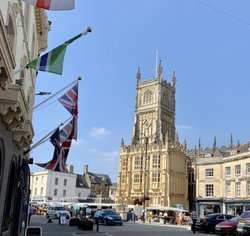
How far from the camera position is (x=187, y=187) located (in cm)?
9106

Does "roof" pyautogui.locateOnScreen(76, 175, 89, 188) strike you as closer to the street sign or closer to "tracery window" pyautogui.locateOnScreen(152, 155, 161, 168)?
"tracery window" pyautogui.locateOnScreen(152, 155, 161, 168)

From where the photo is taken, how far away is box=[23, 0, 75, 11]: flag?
7.73 meters

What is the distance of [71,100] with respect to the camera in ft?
50.8

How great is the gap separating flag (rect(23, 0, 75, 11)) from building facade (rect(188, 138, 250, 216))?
49785mm

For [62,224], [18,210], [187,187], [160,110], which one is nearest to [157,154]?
[187,187]

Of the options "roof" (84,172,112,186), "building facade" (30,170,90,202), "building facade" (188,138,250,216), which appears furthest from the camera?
"roof" (84,172,112,186)

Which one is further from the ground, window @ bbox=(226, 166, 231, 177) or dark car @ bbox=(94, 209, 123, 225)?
window @ bbox=(226, 166, 231, 177)

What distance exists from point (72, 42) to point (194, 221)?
76.9ft

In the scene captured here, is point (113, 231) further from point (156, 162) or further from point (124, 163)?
point (124, 163)

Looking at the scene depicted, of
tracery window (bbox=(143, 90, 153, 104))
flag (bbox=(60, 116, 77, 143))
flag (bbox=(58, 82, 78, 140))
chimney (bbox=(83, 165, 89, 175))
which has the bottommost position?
flag (bbox=(60, 116, 77, 143))

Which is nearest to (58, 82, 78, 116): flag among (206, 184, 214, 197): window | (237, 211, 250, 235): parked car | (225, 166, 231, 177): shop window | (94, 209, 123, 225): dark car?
(237, 211, 250, 235): parked car

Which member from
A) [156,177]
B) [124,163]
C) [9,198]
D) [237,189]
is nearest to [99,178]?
[124,163]

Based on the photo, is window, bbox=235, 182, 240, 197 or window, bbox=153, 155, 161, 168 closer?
window, bbox=235, 182, 240, 197

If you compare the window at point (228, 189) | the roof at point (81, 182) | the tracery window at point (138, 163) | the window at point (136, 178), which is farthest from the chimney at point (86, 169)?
the window at point (228, 189)
